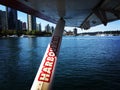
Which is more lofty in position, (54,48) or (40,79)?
(54,48)

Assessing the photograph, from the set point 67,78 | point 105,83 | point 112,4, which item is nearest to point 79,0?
point 112,4

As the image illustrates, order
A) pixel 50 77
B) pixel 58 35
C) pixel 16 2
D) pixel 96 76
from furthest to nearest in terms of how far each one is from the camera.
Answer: pixel 96 76 → pixel 58 35 → pixel 16 2 → pixel 50 77

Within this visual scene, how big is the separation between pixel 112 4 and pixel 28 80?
74.7ft

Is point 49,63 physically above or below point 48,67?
above

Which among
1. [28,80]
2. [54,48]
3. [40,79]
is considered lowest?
[28,80]

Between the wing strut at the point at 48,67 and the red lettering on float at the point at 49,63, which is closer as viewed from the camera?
the wing strut at the point at 48,67

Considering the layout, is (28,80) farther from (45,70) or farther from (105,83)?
(45,70)

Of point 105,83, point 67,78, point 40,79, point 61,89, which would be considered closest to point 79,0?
point 40,79

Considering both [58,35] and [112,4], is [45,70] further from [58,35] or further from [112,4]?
[112,4]

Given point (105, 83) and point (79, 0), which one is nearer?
point (79, 0)

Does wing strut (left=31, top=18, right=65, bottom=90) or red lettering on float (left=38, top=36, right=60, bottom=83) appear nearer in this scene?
wing strut (left=31, top=18, right=65, bottom=90)

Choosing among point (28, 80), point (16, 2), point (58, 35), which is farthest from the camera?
point (28, 80)

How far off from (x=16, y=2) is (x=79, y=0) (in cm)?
199

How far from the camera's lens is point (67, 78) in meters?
29.3
